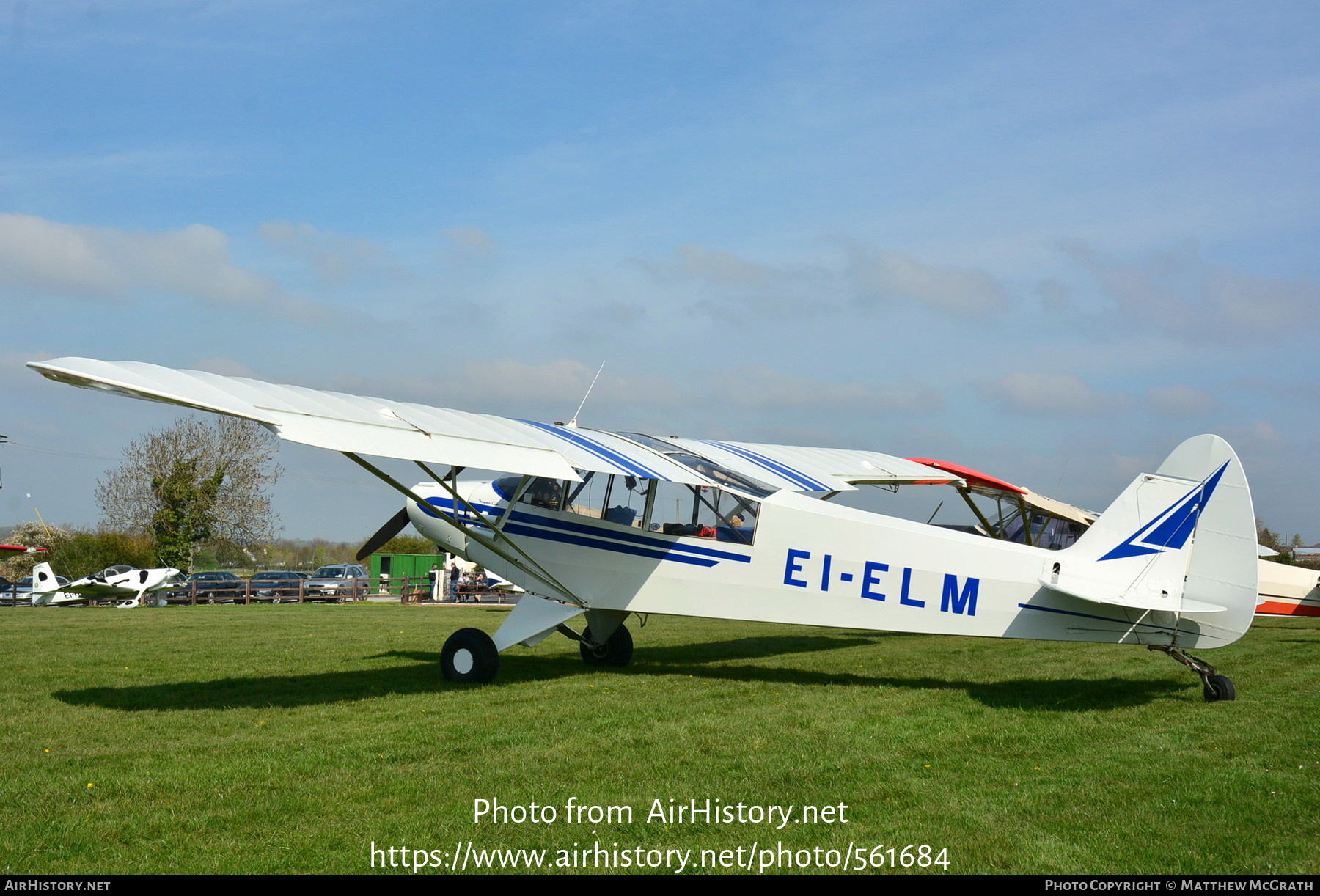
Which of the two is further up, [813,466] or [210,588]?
[813,466]

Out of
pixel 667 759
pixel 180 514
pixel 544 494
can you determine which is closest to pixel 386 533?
pixel 544 494

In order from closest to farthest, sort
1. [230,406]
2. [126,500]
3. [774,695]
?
[230,406] → [774,695] → [126,500]

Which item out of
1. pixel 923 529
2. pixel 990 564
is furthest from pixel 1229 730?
pixel 923 529

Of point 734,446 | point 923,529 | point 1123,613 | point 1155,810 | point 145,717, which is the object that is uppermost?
point 734,446

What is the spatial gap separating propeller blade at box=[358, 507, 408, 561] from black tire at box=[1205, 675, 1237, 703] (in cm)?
798

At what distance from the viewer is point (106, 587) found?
26547 millimetres

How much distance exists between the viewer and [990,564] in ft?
26.1

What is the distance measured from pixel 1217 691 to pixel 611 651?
5749 millimetres

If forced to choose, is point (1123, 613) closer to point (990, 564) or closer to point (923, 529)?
point (990, 564)

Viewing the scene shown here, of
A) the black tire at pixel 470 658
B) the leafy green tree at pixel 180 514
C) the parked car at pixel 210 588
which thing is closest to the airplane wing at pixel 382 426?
the black tire at pixel 470 658

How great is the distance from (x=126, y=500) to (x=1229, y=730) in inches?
1779

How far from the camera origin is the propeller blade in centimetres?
1105

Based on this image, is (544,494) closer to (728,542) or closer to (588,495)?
(588,495)
